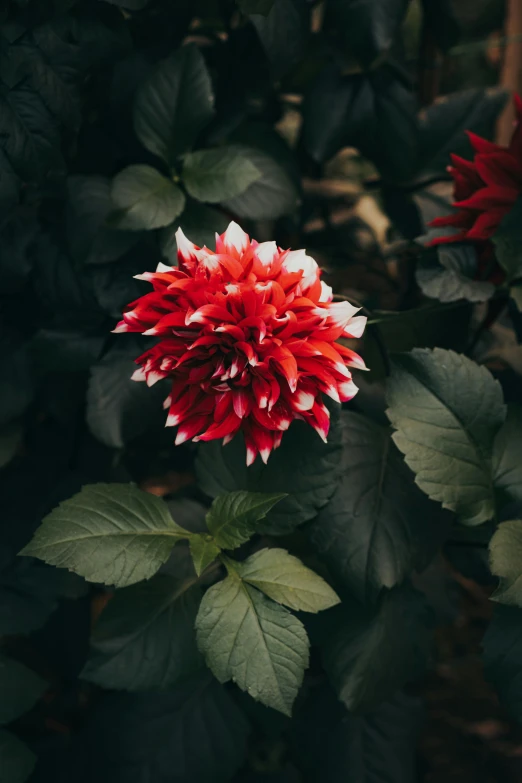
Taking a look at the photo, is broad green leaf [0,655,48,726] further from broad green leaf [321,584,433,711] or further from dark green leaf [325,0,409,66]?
dark green leaf [325,0,409,66]

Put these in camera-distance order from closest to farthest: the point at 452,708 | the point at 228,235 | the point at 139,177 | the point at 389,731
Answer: the point at 228,235
the point at 139,177
the point at 389,731
the point at 452,708

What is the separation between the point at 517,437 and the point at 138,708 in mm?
597

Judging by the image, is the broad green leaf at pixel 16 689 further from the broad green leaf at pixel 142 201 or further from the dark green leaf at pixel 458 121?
the dark green leaf at pixel 458 121

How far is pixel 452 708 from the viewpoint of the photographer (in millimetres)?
1250

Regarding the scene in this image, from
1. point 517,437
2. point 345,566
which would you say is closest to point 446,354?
point 517,437

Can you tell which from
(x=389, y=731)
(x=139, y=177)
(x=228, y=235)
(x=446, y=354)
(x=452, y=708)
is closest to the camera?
(x=228, y=235)

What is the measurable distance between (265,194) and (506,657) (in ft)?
2.01

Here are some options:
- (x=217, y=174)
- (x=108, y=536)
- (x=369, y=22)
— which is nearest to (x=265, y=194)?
(x=217, y=174)

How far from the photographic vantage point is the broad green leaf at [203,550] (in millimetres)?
678

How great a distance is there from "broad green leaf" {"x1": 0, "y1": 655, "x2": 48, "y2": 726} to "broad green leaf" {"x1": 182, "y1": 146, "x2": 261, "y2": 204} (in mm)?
586

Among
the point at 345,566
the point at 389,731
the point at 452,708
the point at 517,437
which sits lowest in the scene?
the point at 452,708

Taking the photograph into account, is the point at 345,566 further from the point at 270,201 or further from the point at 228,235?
the point at 270,201

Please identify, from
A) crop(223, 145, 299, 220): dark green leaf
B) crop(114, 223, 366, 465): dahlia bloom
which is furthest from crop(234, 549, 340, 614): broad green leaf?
crop(223, 145, 299, 220): dark green leaf

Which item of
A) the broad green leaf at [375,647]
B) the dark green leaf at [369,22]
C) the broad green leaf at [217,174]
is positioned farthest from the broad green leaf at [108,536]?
the dark green leaf at [369,22]
